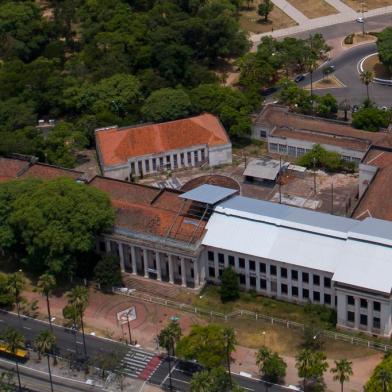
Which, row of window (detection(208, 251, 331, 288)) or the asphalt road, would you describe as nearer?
the asphalt road

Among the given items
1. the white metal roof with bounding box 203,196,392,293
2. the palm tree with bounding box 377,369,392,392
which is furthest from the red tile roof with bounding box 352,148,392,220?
the palm tree with bounding box 377,369,392,392

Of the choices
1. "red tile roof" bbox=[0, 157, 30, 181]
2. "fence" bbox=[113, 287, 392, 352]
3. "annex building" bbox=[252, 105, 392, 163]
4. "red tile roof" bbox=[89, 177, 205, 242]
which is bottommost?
"fence" bbox=[113, 287, 392, 352]

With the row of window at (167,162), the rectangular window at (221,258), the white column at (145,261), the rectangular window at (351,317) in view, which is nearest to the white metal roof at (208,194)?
the rectangular window at (221,258)

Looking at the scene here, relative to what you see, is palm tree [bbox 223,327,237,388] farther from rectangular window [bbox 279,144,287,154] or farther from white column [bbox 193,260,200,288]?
rectangular window [bbox 279,144,287,154]

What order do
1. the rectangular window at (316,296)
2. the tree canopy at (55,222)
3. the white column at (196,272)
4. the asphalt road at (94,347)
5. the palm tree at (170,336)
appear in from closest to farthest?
the palm tree at (170,336), the asphalt road at (94,347), the rectangular window at (316,296), the tree canopy at (55,222), the white column at (196,272)

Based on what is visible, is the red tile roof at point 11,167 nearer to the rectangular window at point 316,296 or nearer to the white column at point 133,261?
the white column at point 133,261

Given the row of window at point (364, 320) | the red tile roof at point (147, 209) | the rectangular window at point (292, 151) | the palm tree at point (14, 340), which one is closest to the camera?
the palm tree at point (14, 340)

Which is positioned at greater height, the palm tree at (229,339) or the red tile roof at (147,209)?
the red tile roof at (147,209)
